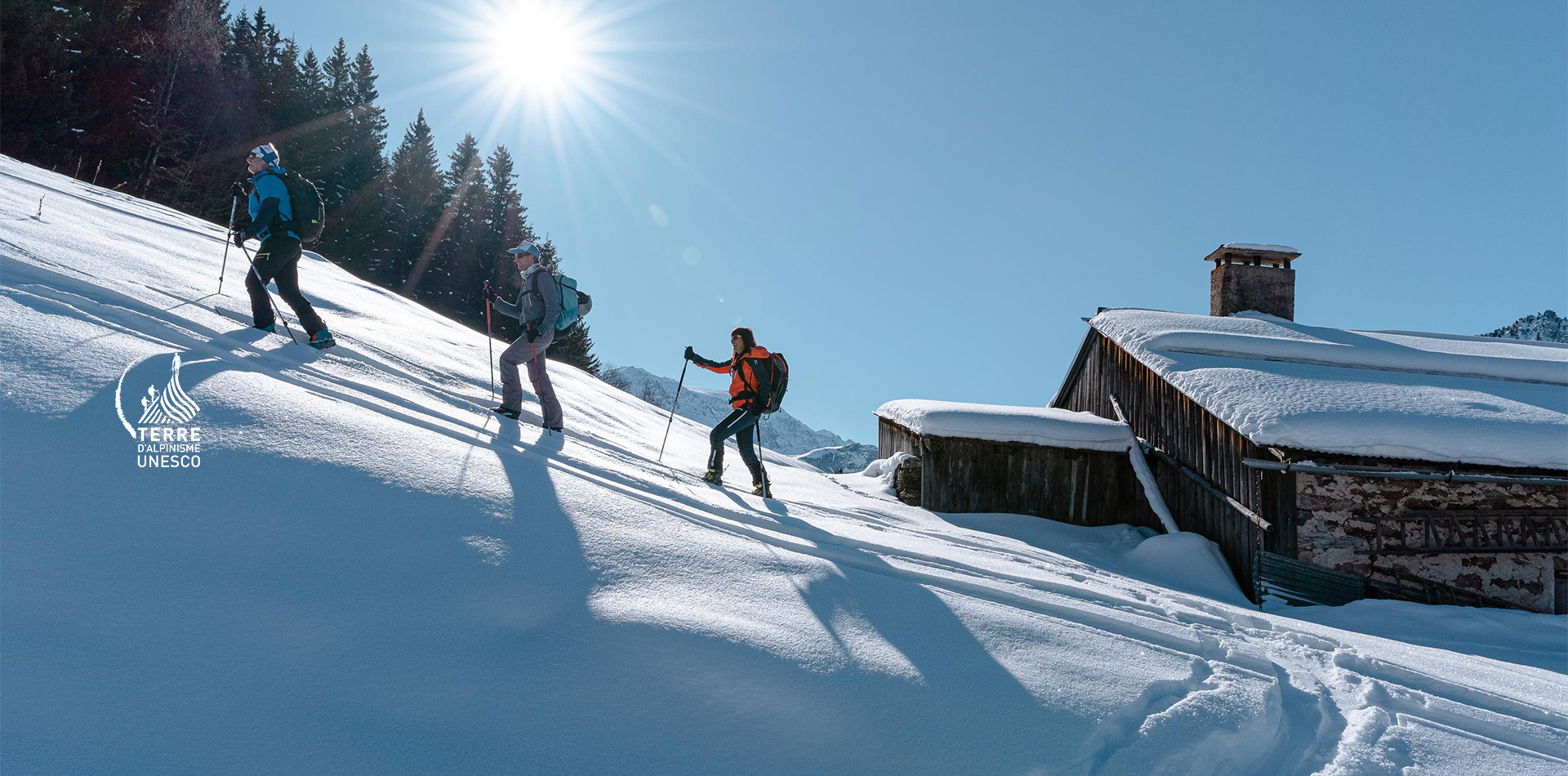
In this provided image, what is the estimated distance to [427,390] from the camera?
6332mm

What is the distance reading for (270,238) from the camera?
238 inches

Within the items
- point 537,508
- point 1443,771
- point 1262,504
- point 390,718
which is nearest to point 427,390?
point 537,508

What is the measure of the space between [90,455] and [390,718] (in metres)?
2.24

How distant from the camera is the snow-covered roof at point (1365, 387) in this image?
26.4 feet

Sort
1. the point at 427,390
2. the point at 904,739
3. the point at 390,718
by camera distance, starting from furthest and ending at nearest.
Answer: the point at 427,390, the point at 904,739, the point at 390,718

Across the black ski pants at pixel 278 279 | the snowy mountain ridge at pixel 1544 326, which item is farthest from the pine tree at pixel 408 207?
the snowy mountain ridge at pixel 1544 326

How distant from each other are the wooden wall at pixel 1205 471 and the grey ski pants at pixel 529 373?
8.51 meters

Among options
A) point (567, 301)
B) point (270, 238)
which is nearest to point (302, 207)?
point (270, 238)

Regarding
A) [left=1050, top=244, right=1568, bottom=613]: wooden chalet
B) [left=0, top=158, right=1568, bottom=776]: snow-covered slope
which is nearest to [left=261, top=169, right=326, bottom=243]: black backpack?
[left=0, top=158, right=1568, bottom=776]: snow-covered slope

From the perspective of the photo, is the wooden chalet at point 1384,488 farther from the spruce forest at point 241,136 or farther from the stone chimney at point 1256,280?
the spruce forest at point 241,136

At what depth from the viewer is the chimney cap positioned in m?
14.6

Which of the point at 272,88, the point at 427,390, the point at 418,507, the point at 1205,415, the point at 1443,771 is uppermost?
the point at 272,88

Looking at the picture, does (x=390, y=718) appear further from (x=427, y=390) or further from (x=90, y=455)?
Answer: (x=427, y=390)

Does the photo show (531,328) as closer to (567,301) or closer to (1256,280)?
(567,301)
